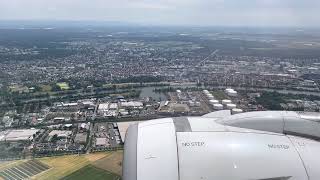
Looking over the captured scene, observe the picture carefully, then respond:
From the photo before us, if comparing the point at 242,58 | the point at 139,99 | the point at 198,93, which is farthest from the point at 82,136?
the point at 242,58

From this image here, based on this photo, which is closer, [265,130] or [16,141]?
Result: [265,130]

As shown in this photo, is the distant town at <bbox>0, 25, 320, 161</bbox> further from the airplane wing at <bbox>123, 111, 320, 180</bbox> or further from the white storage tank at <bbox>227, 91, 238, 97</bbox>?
the airplane wing at <bbox>123, 111, 320, 180</bbox>

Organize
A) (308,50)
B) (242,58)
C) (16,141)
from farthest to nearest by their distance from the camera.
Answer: (308,50) < (242,58) < (16,141)

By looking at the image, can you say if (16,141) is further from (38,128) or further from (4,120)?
(4,120)

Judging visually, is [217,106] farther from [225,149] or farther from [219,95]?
[225,149]

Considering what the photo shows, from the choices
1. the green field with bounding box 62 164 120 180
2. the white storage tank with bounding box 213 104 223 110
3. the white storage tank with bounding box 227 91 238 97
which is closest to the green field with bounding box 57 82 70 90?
the white storage tank with bounding box 227 91 238 97

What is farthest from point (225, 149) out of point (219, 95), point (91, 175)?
point (219, 95)
